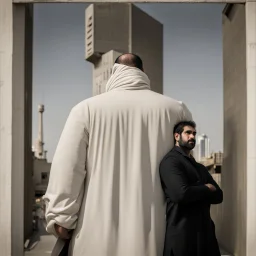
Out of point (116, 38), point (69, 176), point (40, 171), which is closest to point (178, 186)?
point (69, 176)

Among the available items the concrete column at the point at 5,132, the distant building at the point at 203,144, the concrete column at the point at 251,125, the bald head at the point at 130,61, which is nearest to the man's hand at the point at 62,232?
the bald head at the point at 130,61

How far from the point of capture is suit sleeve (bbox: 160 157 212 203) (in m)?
2.96

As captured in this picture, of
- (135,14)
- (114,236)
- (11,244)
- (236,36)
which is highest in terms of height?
(135,14)

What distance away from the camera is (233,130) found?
6988mm

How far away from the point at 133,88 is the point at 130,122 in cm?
18

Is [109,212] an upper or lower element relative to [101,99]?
lower

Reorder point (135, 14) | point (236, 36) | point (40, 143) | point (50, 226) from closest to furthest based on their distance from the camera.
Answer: point (50, 226), point (236, 36), point (135, 14), point (40, 143)

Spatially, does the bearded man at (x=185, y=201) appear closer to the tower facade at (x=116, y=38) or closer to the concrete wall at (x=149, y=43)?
the tower facade at (x=116, y=38)

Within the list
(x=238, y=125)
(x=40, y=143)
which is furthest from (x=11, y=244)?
(x=40, y=143)

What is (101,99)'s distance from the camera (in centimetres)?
309

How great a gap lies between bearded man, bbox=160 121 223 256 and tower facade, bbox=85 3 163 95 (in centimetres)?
1104

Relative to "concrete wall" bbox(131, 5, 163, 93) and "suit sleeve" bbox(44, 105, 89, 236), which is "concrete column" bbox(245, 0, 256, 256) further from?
"concrete wall" bbox(131, 5, 163, 93)

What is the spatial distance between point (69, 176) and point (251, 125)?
2.27 meters

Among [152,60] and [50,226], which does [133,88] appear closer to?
[50,226]
